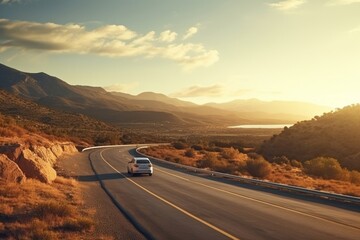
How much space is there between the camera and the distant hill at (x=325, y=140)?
53.0 m

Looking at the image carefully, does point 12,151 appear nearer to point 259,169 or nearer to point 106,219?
point 106,219

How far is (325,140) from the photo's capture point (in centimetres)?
5762

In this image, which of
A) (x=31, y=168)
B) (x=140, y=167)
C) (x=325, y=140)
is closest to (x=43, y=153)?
(x=140, y=167)

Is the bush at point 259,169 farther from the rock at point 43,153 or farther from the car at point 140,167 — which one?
the rock at point 43,153

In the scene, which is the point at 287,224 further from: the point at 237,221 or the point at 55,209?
the point at 55,209

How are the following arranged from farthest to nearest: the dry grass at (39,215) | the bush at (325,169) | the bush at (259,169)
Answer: the bush at (325,169), the bush at (259,169), the dry grass at (39,215)

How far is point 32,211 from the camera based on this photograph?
13.4 m

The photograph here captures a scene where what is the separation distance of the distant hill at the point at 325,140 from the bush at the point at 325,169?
9450 millimetres

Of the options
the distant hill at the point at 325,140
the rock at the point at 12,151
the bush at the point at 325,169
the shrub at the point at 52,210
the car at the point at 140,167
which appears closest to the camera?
the shrub at the point at 52,210

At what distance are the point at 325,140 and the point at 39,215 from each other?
168 ft

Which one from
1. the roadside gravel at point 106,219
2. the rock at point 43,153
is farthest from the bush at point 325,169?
the rock at point 43,153

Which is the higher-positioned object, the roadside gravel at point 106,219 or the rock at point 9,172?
the rock at point 9,172

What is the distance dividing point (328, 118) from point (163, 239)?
64220 mm

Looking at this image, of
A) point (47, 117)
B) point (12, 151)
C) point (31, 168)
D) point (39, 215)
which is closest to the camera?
point (39, 215)
